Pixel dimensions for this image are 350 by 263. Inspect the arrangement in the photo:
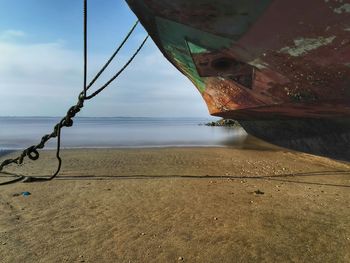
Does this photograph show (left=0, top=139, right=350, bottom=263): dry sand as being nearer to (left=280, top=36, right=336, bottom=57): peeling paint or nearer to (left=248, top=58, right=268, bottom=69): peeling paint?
(left=248, top=58, right=268, bottom=69): peeling paint

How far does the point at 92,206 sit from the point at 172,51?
3073mm

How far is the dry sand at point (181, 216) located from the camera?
10.9ft

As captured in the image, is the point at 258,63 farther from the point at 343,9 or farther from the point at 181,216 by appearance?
the point at 181,216

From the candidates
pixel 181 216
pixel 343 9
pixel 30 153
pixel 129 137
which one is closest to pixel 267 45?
pixel 343 9

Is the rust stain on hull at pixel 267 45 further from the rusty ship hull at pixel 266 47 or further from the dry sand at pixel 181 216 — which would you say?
the dry sand at pixel 181 216

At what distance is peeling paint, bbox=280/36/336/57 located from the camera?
3883mm

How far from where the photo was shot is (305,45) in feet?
13.4

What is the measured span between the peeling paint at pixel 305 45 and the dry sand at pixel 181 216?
6.78 ft

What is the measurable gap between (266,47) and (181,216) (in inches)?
95.3

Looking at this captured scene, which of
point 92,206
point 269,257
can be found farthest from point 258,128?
point 269,257

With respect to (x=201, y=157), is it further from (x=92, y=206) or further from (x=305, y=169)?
(x=92, y=206)

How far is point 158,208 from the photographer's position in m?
4.73

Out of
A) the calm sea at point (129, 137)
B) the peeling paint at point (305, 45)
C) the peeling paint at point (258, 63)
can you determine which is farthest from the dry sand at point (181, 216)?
the calm sea at point (129, 137)

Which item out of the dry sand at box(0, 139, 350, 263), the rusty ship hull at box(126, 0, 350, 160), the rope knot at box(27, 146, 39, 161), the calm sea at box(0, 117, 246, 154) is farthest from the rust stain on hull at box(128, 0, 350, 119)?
the calm sea at box(0, 117, 246, 154)
